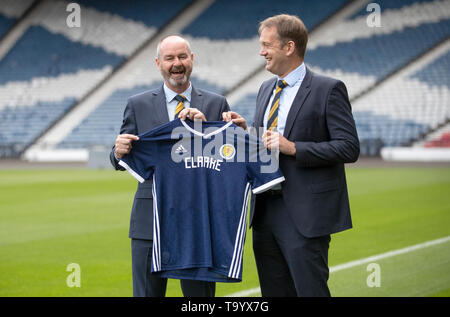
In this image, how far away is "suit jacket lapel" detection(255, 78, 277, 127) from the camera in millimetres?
3523

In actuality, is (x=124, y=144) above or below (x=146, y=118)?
below

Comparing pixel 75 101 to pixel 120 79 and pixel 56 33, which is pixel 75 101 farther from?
pixel 56 33

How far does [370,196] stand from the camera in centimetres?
1225

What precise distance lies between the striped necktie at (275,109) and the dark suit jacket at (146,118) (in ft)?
1.19

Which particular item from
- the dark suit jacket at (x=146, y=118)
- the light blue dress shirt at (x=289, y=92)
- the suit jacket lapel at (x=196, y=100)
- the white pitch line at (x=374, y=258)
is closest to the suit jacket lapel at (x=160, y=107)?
the dark suit jacket at (x=146, y=118)

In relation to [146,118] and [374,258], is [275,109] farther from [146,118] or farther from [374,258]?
[374,258]

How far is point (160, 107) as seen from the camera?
359 cm

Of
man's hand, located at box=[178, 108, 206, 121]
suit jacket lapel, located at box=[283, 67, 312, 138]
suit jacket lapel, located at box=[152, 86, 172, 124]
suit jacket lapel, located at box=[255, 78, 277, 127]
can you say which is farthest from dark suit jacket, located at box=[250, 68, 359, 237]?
suit jacket lapel, located at box=[152, 86, 172, 124]

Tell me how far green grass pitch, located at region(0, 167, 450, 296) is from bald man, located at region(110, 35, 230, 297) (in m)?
2.01

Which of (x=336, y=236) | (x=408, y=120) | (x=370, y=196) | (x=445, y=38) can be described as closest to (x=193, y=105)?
(x=336, y=236)

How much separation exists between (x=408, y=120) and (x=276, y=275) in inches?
862

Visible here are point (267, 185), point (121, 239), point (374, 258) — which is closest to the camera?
point (267, 185)

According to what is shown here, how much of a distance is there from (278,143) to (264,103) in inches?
16.1

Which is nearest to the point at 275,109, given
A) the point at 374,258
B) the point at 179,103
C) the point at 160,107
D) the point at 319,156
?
the point at 319,156
